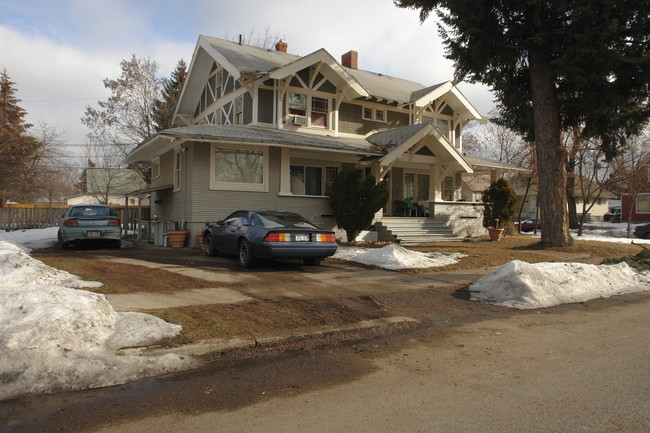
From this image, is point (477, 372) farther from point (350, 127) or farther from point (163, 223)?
point (350, 127)

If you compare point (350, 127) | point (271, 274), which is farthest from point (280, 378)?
point (350, 127)

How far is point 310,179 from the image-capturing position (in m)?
18.9

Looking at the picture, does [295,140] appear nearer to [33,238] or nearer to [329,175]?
[329,175]

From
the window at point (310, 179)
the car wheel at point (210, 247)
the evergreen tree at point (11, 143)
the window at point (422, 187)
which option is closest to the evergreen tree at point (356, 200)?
the window at point (310, 179)

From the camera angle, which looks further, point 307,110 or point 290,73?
point 307,110

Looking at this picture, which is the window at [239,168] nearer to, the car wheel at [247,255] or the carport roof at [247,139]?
the carport roof at [247,139]

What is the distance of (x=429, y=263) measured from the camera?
11602mm

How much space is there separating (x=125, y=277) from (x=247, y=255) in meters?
2.76

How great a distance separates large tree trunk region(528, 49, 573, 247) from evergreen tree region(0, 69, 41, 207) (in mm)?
30872

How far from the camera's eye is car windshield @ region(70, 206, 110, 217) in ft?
48.4

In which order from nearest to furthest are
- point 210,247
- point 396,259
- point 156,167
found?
point 396,259, point 210,247, point 156,167

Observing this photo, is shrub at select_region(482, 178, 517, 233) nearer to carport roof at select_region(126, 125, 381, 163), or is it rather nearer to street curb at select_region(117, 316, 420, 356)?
carport roof at select_region(126, 125, 381, 163)

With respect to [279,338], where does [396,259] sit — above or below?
above

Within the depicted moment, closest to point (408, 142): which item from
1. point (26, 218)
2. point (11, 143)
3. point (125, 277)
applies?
point (125, 277)
